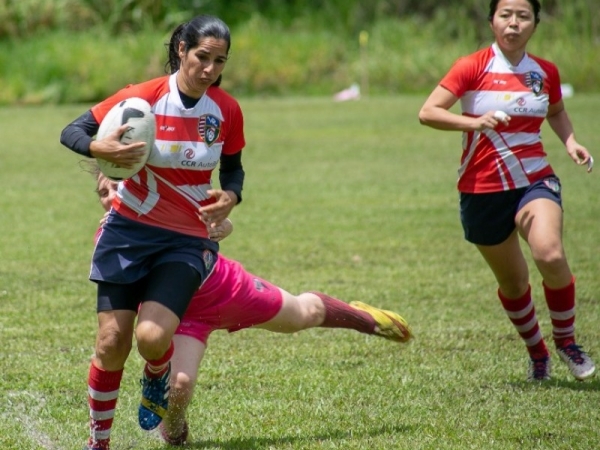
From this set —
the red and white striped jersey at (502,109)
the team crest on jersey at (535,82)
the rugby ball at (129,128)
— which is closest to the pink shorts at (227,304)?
the rugby ball at (129,128)

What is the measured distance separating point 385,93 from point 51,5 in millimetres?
10056

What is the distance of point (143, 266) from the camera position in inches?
170

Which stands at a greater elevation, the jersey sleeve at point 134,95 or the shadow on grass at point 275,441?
the jersey sleeve at point 134,95

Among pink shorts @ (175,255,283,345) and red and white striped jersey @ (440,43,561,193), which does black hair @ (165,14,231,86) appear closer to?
pink shorts @ (175,255,283,345)

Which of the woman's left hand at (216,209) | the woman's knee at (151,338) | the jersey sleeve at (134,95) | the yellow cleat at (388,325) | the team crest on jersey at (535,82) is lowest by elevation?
the yellow cleat at (388,325)

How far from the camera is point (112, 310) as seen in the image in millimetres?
4211

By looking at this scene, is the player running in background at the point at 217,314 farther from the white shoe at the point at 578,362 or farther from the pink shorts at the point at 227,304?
the white shoe at the point at 578,362

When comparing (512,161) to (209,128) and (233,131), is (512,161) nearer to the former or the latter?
(233,131)

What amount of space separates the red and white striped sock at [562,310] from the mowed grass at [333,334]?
23 cm

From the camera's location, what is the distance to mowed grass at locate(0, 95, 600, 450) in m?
4.72

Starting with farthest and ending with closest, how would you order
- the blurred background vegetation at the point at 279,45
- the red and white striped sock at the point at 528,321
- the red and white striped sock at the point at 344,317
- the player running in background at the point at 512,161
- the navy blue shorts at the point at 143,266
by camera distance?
the blurred background vegetation at the point at 279,45
the red and white striped sock at the point at 528,321
the player running in background at the point at 512,161
the red and white striped sock at the point at 344,317
the navy blue shorts at the point at 143,266

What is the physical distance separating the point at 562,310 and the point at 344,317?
4.04 ft

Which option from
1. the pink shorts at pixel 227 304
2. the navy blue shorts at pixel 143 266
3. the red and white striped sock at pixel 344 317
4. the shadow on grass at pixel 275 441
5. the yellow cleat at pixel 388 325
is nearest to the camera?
the navy blue shorts at pixel 143 266

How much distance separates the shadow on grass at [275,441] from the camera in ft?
14.7
